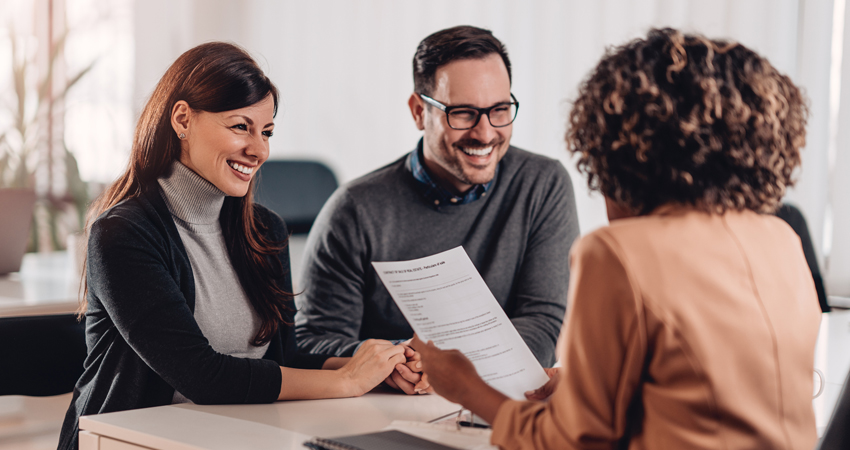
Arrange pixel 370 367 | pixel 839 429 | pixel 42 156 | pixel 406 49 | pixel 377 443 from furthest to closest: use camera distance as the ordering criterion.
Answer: pixel 42 156
pixel 406 49
pixel 370 367
pixel 377 443
pixel 839 429

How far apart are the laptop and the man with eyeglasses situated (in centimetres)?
119

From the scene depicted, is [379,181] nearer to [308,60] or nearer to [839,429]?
[839,429]

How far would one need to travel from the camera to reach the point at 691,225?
2.37 ft

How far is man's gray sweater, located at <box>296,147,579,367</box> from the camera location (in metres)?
1.77

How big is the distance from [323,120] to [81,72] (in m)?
1.34

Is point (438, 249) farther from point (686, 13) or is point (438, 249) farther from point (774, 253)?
point (686, 13)

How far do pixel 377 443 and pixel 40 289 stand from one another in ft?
5.43

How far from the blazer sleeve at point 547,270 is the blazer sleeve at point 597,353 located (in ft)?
3.14

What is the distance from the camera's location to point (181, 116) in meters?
1.41

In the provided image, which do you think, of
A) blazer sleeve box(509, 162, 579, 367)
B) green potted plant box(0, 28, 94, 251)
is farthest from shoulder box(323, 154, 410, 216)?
green potted plant box(0, 28, 94, 251)

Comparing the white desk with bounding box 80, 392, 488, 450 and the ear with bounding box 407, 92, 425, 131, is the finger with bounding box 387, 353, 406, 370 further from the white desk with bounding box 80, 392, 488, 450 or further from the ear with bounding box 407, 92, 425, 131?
the ear with bounding box 407, 92, 425, 131

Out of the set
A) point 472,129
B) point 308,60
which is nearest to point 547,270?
point 472,129

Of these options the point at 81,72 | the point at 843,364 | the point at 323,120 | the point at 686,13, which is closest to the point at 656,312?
the point at 843,364

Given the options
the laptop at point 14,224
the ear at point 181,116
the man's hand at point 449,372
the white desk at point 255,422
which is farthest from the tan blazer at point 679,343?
the laptop at point 14,224
